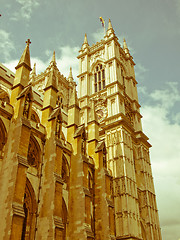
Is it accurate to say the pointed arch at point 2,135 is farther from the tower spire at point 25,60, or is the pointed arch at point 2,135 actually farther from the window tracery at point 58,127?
the tower spire at point 25,60

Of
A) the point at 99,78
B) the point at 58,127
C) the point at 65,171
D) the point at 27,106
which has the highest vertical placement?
the point at 99,78

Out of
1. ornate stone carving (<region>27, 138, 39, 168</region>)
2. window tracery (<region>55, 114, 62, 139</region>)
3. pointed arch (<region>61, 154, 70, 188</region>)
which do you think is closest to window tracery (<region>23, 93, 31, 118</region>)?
ornate stone carving (<region>27, 138, 39, 168</region>)

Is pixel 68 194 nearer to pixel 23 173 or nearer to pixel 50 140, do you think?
pixel 50 140

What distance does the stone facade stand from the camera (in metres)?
15.5

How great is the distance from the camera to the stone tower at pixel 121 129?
24.8 m

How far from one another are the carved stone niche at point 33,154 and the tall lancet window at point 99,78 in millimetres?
18741

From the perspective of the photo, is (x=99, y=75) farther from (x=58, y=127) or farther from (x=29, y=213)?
(x=29, y=213)

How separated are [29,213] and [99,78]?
961 inches

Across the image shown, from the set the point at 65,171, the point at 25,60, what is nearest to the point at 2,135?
the point at 65,171

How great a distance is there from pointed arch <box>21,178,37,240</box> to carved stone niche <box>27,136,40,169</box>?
5.41 ft

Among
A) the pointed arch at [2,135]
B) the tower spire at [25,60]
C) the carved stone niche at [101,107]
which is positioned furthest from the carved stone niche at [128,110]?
the pointed arch at [2,135]

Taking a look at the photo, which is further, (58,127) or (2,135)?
(58,127)

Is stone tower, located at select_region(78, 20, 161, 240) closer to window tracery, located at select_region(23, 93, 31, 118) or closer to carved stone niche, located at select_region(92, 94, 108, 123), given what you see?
carved stone niche, located at select_region(92, 94, 108, 123)

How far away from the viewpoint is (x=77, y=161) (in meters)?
21.1
